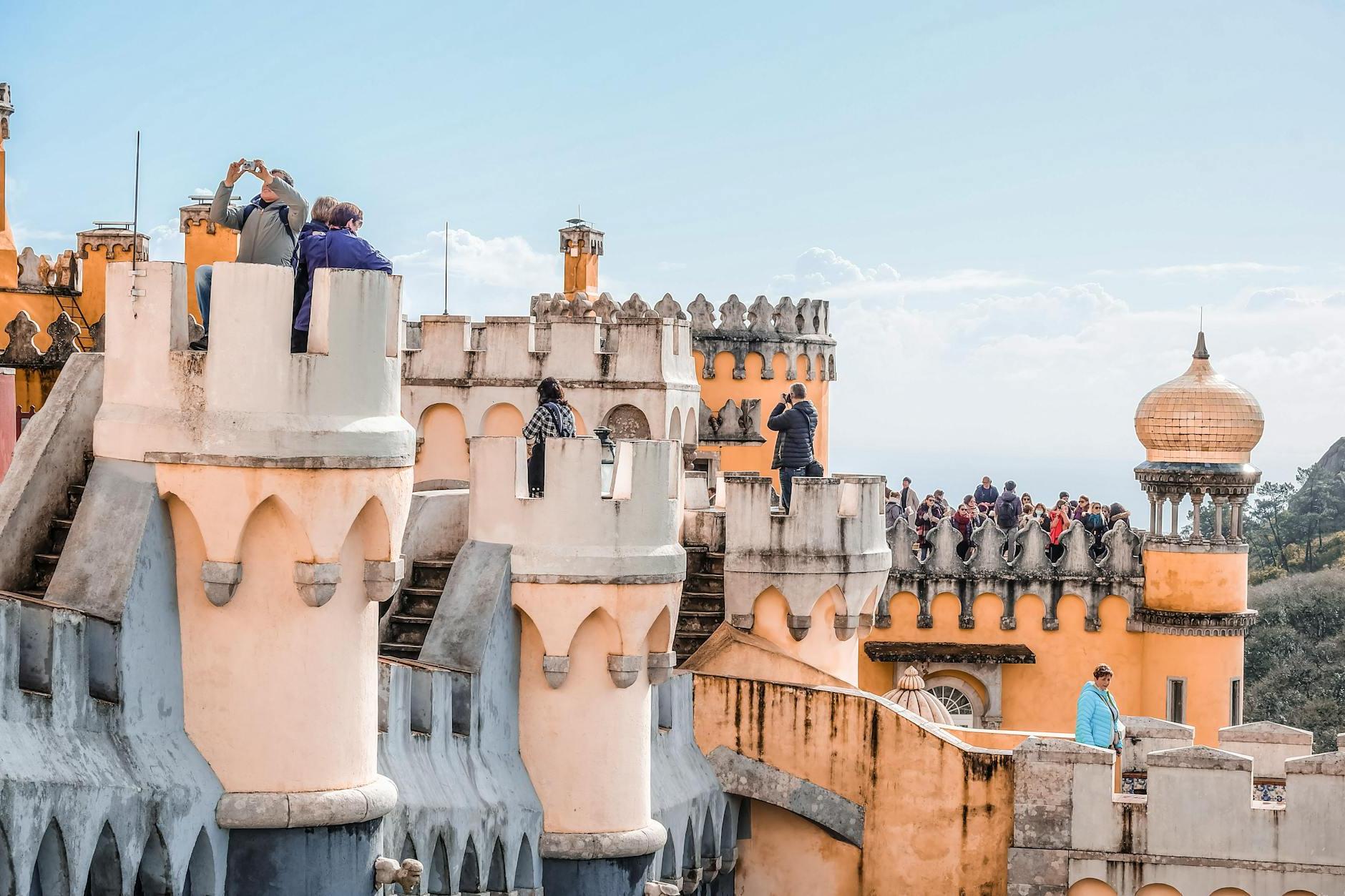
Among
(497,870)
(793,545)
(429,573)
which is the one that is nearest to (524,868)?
(497,870)

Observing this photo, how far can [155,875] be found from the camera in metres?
13.5

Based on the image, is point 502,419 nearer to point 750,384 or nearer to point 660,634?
point 660,634

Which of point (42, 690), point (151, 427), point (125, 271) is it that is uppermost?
point (125, 271)

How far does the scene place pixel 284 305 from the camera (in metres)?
14.1

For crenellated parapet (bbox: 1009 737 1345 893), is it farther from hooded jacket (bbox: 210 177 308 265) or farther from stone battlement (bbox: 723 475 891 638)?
hooded jacket (bbox: 210 177 308 265)

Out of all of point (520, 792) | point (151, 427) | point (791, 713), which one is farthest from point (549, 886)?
point (151, 427)

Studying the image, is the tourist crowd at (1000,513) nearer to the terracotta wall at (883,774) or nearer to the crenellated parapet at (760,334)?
the crenellated parapet at (760,334)

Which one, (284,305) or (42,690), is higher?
(284,305)

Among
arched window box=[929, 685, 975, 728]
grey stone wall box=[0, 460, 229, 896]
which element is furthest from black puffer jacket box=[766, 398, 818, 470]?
arched window box=[929, 685, 975, 728]

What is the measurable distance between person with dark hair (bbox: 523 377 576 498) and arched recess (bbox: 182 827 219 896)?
5.58 meters

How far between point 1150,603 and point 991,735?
14.4 metres

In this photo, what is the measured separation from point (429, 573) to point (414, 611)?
49 centimetres

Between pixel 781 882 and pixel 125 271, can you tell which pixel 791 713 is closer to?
pixel 781 882

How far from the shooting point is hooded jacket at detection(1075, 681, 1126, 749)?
73.0 ft
